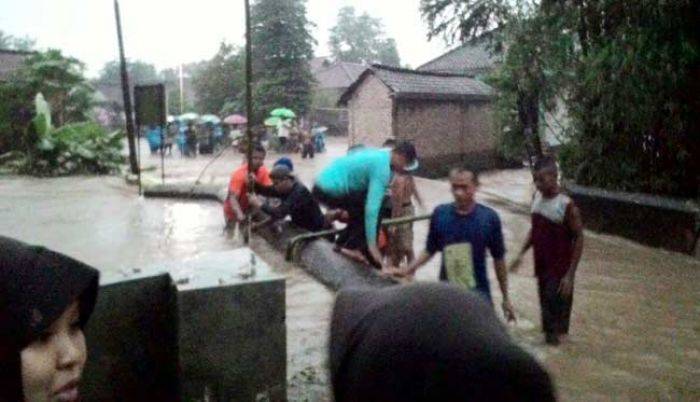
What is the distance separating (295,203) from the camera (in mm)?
7750

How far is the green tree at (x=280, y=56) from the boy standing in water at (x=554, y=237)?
3439cm

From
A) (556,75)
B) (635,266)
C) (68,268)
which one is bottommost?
(635,266)

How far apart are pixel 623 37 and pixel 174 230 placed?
7908 millimetres

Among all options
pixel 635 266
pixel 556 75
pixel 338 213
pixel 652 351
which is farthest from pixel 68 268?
pixel 556 75

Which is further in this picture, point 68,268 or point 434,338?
point 68,268

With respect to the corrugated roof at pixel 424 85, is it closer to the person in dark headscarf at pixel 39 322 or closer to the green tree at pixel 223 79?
the green tree at pixel 223 79

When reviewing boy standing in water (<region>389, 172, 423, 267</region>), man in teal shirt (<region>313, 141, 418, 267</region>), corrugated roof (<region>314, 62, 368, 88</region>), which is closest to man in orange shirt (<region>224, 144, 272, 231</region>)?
boy standing in water (<region>389, 172, 423, 267</region>)

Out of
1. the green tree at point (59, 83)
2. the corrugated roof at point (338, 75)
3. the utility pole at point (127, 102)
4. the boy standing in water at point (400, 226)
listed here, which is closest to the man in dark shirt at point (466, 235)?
the boy standing in water at point (400, 226)

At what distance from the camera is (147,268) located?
334 centimetres

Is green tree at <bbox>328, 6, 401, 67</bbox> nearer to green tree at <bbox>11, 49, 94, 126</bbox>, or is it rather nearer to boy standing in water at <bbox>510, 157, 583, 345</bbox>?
green tree at <bbox>11, 49, 94, 126</bbox>

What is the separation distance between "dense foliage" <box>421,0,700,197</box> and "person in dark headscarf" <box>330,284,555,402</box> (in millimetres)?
9635

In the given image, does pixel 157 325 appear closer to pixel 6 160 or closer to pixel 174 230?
pixel 174 230

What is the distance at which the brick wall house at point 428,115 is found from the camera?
74.3 ft

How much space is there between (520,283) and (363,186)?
3390 mm
